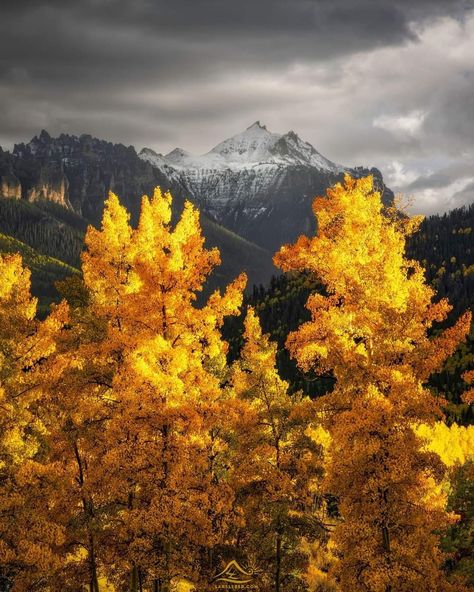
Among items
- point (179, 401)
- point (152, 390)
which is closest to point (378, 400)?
point (179, 401)

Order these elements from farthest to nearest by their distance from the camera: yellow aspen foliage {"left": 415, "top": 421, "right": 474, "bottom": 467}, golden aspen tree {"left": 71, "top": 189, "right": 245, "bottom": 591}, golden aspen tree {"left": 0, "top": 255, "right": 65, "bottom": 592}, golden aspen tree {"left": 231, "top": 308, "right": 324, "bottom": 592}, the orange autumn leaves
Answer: yellow aspen foliage {"left": 415, "top": 421, "right": 474, "bottom": 467}, golden aspen tree {"left": 231, "top": 308, "right": 324, "bottom": 592}, golden aspen tree {"left": 0, "top": 255, "right": 65, "bottom": 592}, golden aspen tree {"left": 71, "top": 189, "right": 245, "bottom": 591}, the orange autumn leaves

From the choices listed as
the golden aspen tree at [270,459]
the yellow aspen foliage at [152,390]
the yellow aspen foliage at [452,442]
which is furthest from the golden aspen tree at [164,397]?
the yellow aspen foliage at [452,442]

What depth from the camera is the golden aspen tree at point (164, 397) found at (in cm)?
2061

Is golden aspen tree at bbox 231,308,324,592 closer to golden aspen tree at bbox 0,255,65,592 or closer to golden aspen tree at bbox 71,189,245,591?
golden aspen tree at bbox 71,189,245,591

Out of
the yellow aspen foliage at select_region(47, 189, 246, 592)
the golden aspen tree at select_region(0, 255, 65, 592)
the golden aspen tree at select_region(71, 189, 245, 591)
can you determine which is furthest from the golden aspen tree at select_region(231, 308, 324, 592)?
the golden aspen tree at select_region(0, 255, 65, 592)

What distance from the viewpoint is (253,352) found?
2805cm

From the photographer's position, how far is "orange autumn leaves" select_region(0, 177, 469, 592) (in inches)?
764

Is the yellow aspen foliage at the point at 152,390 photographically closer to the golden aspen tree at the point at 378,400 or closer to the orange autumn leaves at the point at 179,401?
the orange autumn leaves at the point at 179,401

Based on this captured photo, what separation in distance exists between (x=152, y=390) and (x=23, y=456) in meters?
6.27

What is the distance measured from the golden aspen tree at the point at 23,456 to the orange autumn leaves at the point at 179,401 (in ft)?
0.21

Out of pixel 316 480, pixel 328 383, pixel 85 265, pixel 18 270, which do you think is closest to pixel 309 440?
pixel 316 480

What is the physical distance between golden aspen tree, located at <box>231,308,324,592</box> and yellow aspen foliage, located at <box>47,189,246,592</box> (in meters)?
4.37

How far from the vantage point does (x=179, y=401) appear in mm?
20969

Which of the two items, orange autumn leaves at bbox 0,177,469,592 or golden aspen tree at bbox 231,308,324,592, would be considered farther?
golden aspen tree at bbox 231,308,324,592
